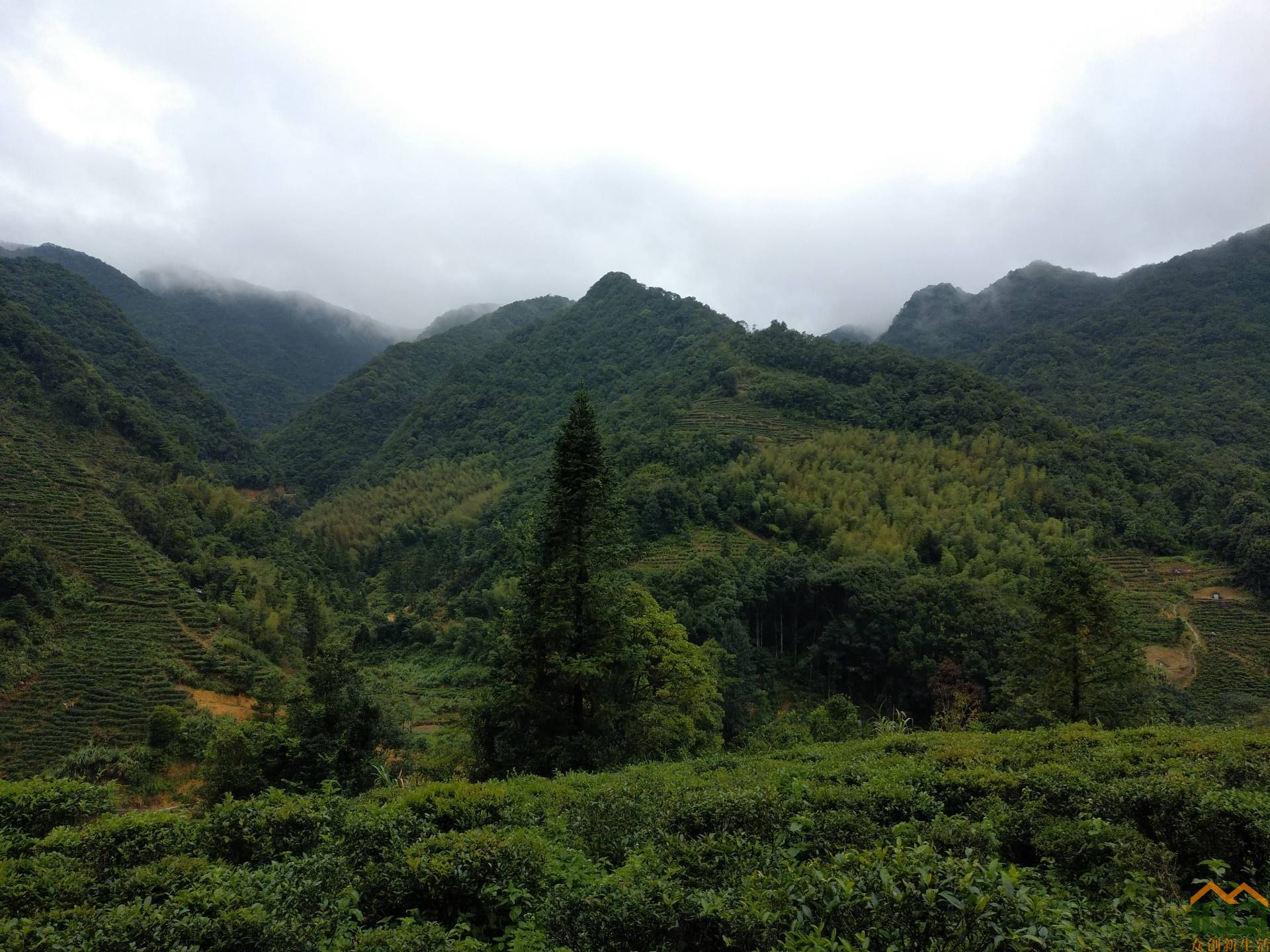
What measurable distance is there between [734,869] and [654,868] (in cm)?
71

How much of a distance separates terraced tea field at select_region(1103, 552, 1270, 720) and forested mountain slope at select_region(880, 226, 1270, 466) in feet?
108

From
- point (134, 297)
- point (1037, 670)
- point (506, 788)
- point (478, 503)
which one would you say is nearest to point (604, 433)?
point (478, 503)

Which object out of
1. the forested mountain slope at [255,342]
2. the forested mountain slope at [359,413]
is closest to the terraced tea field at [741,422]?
the forested mountain slope at [359,413]

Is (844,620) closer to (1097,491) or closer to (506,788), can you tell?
(506,788)

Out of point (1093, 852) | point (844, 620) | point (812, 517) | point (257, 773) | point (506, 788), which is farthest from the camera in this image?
point (812, 517)

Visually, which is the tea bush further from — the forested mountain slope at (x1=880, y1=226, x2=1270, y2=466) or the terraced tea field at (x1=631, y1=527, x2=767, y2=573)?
the forested mountain slope at (x1=880, y1=226, x2=1270, y2=466)

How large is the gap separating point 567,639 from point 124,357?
297 feet

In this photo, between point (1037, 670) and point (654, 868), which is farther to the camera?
point (1037, 670)

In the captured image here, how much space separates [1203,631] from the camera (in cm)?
3206

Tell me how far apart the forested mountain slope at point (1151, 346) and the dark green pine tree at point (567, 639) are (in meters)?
73.5

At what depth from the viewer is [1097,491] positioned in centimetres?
4347

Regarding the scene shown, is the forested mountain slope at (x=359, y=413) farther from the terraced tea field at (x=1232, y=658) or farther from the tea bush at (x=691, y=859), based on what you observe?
the terraced tea field at (x=1232, y=658)

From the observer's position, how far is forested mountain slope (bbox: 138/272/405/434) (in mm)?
123500

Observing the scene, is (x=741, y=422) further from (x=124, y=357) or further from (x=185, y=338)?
(x=185, y=338)
